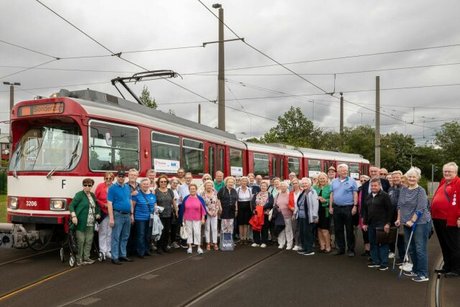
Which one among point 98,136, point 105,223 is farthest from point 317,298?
point 98,136

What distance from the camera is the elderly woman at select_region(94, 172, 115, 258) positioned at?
8812mm

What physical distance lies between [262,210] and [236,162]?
6.46m

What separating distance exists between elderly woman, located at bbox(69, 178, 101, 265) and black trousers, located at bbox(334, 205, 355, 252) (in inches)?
187

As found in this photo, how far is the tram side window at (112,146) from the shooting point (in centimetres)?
894

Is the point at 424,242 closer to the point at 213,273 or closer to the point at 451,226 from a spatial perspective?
the point at 451,226

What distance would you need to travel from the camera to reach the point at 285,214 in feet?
34.6

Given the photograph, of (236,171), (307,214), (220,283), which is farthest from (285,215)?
(236,171)

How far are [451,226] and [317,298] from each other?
2933 mm

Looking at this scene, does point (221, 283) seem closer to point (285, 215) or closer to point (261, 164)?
point (285, 215)

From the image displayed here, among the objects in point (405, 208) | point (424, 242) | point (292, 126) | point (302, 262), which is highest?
point (292, 126)

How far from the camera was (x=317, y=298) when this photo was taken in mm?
6230

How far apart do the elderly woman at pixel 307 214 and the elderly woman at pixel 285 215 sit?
0.45 metres

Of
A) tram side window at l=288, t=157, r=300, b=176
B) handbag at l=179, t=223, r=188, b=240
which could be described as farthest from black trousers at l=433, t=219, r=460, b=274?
tram side window at l=288, t=157, r=300, b=176

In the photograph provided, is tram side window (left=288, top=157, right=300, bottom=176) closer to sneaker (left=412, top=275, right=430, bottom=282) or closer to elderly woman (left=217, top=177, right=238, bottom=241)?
elderly woman (left=217, top=177, right=238, bottom=241)
